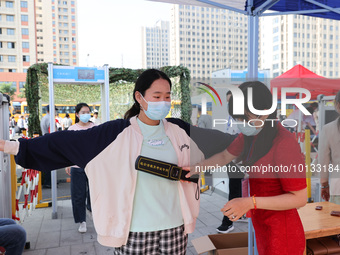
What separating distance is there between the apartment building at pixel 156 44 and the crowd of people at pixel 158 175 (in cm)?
10209

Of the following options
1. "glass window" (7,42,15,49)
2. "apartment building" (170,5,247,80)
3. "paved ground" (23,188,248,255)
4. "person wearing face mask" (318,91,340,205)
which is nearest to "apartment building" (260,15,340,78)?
"apartment building" (170,5,247,80)

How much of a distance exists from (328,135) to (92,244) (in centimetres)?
296

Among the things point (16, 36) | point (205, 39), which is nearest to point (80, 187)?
point (16, 36)

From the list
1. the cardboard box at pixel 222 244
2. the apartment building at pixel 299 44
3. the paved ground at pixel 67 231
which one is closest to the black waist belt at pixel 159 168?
the cardboard box at pixel 222 244

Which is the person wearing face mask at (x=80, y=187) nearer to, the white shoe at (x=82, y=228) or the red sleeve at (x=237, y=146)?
the white shoe at (x=82, y=228)

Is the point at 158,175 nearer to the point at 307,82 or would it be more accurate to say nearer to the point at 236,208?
the point at 236,208

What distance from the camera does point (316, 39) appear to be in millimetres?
97812

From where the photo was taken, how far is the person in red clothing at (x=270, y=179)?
4.27 ft

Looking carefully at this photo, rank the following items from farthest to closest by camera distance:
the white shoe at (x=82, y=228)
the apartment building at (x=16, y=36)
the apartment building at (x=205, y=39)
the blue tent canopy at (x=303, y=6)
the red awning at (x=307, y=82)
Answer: the apartment building at (x=205, y=39) → the apartment building at (x=16, y=36) → the red awning at (x=307, y=82) → the white shoe at (x=82, y=228) → the blue tent canopy at (x=303, y=6)

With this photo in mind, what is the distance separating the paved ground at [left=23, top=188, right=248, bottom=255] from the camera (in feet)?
11.6

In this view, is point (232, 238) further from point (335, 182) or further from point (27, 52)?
point (27, 52)

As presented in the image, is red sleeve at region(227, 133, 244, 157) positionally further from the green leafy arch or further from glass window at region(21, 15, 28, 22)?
glass window at region(21, 15, 28, 22)

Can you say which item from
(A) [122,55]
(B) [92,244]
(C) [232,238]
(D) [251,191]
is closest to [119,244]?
(D) [251,191]

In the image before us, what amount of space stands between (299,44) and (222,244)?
104014 millimetres
